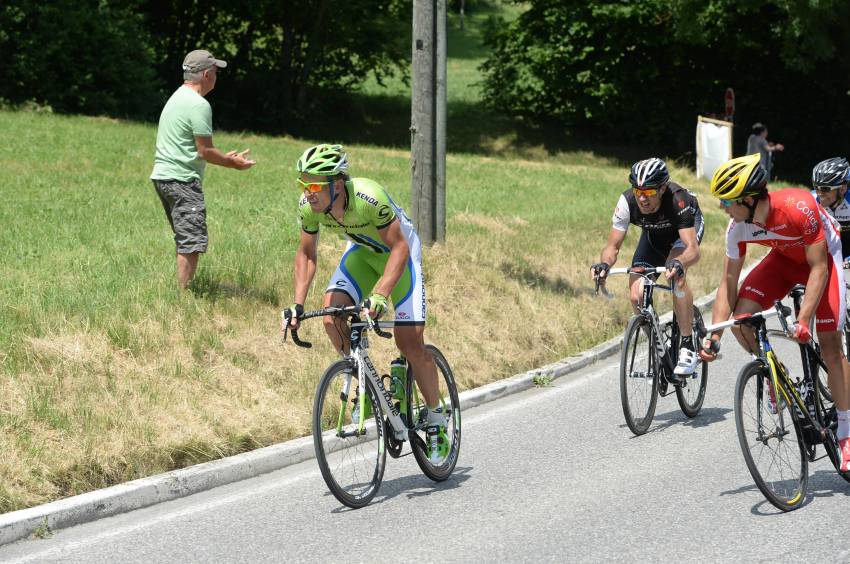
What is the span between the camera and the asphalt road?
607cm

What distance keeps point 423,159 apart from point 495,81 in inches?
1085

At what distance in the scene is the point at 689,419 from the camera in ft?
30.0

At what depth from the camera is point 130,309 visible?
31.3 ft

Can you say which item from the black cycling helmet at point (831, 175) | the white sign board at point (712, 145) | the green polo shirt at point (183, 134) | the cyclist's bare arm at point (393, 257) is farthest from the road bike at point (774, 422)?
the white sign board at point (712, 145)

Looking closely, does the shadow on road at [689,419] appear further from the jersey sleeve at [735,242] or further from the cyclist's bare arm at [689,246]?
the jersey sleeve at [735,242]

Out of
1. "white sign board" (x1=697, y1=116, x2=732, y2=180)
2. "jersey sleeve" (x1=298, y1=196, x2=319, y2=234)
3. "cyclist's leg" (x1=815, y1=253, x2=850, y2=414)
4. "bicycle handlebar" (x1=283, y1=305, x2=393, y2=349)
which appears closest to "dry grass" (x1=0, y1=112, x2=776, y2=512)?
"bicycle handlebar" (x1=283, y1=305, x2=393, y2=349)

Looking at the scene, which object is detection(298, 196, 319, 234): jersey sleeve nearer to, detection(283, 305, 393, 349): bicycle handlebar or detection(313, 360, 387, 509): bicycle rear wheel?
detection(283, 305, 393, 349): bicycle handlebar

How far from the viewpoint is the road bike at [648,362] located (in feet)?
27.9

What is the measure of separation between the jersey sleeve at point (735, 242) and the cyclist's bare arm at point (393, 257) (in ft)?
6.30

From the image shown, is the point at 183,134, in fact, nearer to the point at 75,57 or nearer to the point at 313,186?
the point at 313,186

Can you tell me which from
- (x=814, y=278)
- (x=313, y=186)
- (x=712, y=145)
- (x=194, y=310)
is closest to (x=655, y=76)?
(x=712, y=145)

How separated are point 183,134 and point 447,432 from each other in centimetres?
413

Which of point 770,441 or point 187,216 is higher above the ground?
point 187,216

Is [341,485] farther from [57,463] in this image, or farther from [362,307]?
[57,463]
